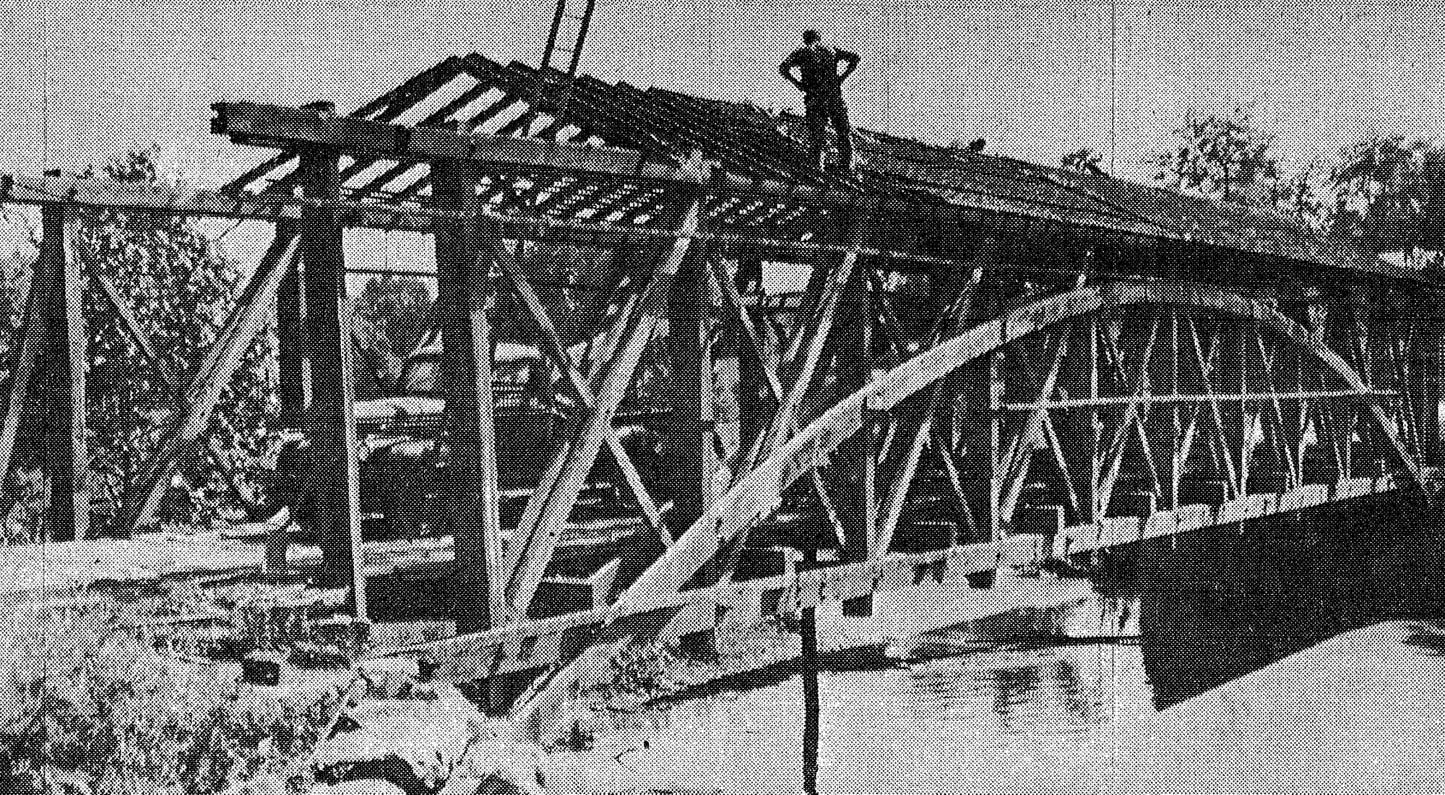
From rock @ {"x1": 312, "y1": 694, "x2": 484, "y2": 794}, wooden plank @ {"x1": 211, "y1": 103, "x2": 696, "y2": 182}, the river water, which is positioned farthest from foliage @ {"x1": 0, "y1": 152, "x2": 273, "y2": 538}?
the river water

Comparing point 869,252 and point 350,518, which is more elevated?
point 869,252

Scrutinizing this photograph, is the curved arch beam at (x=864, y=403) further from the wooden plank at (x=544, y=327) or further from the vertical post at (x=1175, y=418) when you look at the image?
the wooden plank at (x=544, y=327)

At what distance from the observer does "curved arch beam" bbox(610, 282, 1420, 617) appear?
8633 millimetres

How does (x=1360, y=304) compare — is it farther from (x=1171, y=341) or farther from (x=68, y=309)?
(x=68, y=309)

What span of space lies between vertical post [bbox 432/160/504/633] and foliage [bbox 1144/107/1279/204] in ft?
128

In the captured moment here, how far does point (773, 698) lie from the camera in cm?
1184

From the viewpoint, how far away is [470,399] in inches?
303

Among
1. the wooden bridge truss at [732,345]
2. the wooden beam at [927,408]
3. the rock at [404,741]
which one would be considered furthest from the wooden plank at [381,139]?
the wooden beam at [927,408]

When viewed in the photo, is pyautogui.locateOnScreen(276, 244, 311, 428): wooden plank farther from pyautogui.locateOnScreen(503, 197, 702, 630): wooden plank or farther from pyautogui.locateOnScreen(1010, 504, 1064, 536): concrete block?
pyautogui.locateOnScreen(1010, 504, 1064, 536): concrete block

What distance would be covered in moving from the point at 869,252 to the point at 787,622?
8.81 ft

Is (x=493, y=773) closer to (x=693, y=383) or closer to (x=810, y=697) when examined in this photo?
(x=693, y=383)

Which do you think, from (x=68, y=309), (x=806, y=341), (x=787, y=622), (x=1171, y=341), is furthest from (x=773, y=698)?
(x=68, y=309)

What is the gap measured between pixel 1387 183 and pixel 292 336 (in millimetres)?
40236

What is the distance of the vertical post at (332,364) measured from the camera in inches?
307
